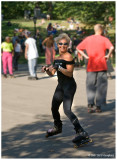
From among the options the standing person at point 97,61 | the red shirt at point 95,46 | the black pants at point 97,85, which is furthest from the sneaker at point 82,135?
the black pants at point 97,85

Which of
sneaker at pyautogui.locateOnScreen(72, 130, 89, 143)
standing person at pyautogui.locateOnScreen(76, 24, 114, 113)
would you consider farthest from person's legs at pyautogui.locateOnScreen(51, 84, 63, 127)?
standing person at pyautogui.locateOnScreen(76, 24, 114, 113)

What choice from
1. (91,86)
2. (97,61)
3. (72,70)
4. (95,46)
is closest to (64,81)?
(72,70)

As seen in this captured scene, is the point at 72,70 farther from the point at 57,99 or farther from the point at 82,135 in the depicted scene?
the point at 82,135

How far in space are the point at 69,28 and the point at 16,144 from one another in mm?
40044

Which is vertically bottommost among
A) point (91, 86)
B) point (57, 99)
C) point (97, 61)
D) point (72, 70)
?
point (91, 86)

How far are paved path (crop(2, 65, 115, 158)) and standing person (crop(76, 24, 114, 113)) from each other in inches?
19.3

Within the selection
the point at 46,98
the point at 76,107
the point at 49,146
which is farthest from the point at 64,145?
the point at 46,98

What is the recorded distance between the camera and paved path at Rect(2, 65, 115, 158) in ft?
20.5

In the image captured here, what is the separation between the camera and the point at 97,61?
9109mm

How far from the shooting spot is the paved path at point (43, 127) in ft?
20.5

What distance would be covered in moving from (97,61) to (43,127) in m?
2.09

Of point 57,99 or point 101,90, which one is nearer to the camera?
point 57,99

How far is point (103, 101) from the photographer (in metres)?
9.64

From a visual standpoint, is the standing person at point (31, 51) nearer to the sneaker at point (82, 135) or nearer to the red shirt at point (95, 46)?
the red shirt at point (95, 46)
